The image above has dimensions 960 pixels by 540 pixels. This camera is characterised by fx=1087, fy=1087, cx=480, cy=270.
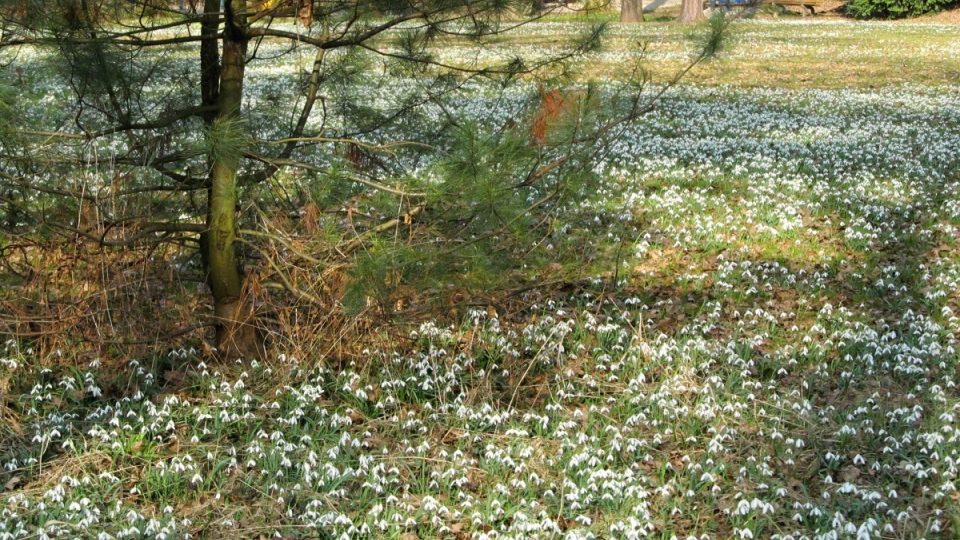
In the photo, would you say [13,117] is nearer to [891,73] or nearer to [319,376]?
[319,376]

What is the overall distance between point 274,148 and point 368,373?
55.4 inches

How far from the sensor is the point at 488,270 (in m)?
5.57

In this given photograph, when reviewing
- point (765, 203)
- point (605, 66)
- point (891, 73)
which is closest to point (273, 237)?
point (765, 203)

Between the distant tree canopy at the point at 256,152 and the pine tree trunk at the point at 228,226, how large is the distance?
11mm

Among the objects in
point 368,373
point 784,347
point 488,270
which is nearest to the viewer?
point 488,270

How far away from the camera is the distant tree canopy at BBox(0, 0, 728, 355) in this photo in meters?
5.41

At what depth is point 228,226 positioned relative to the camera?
5922 millimetres

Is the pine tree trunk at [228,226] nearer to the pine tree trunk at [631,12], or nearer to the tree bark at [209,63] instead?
the tree bark at [209,63]

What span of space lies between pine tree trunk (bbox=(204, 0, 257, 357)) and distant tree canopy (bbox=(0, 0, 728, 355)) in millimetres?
11

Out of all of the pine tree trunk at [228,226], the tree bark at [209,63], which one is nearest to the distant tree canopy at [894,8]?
the tree bark at [209,63]

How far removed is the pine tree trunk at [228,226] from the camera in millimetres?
5789

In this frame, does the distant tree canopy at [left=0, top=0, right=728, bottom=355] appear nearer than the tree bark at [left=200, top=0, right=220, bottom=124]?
Yes

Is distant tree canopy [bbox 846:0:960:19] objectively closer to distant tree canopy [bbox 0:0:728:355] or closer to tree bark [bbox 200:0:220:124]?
distant tree canopy [bbox 0:0:728:355]

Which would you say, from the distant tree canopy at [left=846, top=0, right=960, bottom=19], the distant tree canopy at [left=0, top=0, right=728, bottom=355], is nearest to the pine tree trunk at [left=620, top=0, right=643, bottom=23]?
the distant tree canopy at [left=846, top=0, right=960, bottom=19]
